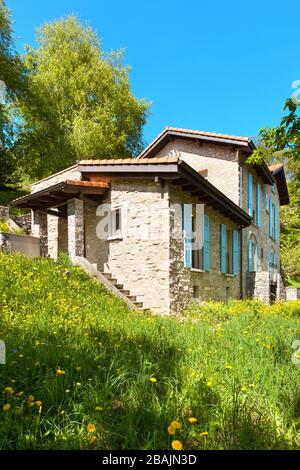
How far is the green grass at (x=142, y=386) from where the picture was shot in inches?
105

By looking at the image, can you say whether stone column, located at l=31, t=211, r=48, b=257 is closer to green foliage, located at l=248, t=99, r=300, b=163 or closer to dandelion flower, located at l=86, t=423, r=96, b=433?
green foliage, located at l=248, t=99, r=300, b=163

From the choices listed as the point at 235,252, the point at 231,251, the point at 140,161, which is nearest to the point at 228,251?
the point at 231,251

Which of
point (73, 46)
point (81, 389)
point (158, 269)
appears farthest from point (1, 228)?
point (73, 46)

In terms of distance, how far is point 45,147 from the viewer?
77.7ft

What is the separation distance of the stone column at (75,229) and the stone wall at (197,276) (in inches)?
110

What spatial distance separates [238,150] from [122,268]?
7.85m

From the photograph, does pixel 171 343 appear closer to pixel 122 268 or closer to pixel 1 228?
pixel 122 268

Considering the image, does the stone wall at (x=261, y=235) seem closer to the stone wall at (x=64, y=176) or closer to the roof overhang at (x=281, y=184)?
the roof overhang at (x=281, y=184)

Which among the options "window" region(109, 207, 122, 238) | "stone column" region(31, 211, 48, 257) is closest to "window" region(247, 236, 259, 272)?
"window" region(109, 207, 122, 238)

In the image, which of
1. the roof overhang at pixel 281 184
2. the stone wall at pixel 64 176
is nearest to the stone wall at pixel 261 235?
the roof overhang at pixel 281 184

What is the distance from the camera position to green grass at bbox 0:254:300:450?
105 inches

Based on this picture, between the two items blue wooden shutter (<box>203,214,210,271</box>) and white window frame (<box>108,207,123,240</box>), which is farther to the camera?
blue wooden shutter (<box>203,214,210,271</box>)

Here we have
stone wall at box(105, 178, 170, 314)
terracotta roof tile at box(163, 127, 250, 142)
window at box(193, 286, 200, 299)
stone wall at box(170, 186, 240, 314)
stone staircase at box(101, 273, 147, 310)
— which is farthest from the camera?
terracotta roof tile at box(163, 127, 250, 142)

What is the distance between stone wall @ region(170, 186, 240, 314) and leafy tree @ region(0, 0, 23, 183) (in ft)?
43.6
